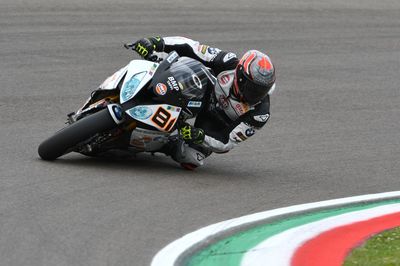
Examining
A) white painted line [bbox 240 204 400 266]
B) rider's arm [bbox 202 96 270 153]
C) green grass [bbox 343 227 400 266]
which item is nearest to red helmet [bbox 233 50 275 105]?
rider's arm [bbox 202 96 270 153]

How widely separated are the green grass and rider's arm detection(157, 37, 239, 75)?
3012 millimetres

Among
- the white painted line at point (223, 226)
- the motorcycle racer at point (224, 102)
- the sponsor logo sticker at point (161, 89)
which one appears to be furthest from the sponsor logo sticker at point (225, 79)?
the white painted line at point (223, 226)

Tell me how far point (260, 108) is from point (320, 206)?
1383 mm

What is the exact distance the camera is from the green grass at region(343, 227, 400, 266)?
617 centimetres

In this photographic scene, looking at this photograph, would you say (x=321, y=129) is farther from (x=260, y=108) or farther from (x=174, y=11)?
(x=174, y=11)

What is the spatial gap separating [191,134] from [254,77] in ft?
2.49

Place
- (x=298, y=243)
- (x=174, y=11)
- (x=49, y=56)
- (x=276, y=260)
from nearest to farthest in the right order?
(x=276, y=260) → (x=298, y=243) → (x=49, y=56) → (x=174, y=11)

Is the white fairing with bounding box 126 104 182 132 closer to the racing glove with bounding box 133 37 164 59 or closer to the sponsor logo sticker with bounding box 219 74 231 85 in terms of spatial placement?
the sponsor logo sticker with bounding box 219 74 231 85

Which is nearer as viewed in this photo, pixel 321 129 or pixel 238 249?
pixel 238 249

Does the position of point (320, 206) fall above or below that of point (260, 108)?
below

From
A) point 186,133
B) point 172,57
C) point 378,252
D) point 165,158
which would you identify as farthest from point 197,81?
point 378,252

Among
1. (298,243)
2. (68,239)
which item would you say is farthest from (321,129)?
(68,239)

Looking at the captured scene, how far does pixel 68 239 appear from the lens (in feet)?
20.8

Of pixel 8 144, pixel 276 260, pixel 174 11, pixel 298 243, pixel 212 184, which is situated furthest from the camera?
pixel 174 11
